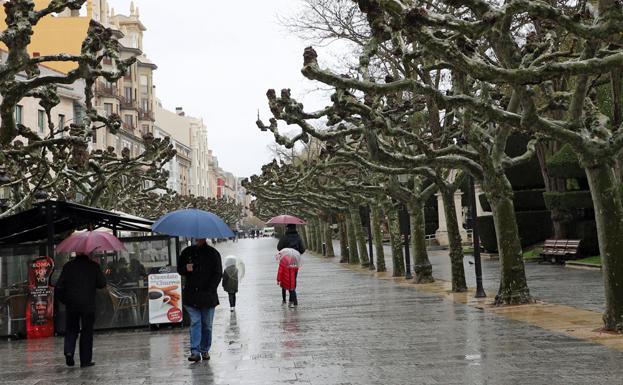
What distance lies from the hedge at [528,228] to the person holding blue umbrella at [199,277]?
2866 cm

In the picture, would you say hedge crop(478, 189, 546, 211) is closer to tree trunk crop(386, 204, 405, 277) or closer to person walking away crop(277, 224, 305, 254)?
tree trunk crop(386, 204, 405, 277)

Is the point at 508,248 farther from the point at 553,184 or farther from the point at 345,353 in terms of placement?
the point at 553,184

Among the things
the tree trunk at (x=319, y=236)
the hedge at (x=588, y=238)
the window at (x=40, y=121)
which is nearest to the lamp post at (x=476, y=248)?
the hedge at (x=588, y=238)

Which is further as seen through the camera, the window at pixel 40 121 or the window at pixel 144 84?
the window at pixel 144 84

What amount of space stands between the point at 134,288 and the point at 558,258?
20553mm

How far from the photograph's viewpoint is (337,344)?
1131 centimetres

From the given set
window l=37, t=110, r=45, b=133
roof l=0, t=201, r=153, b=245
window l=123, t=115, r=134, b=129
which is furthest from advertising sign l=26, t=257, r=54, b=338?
window l=123, t=115, r=134, b=129

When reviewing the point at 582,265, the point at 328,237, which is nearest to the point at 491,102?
the point at 582,265

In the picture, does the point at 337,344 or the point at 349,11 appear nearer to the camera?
the point at 337,344

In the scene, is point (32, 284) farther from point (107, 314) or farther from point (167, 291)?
point (167, 291)

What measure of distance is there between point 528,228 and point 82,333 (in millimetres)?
30844

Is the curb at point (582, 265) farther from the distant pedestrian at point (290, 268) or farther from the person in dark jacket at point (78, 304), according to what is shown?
the person in dark jacket at point (78, 304)

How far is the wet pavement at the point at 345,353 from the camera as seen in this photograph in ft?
28.2

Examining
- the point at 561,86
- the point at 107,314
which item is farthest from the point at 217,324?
the point at 561,86
